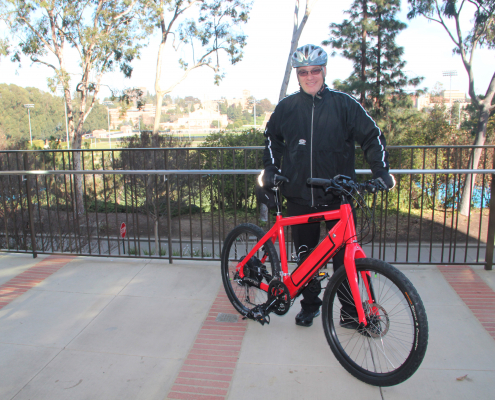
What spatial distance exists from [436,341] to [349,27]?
A: 18.3 metres

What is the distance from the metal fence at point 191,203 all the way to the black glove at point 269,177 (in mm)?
840

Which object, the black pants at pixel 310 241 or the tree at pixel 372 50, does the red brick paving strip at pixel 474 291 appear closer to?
the black pants at pixel 310 241

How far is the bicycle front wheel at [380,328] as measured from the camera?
1.95m

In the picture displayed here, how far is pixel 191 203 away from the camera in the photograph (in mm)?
7270

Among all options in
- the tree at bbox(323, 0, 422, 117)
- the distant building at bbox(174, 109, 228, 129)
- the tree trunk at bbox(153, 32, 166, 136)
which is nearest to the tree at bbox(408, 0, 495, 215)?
the tree at bbox(323, 0, 422, 117)

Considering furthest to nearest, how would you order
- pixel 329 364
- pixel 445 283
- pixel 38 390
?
pixel 445 283 < pixel 329 364 < pixel 38 390

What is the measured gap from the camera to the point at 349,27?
18.2 metres

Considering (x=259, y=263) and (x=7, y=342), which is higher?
(x=259, y=263)

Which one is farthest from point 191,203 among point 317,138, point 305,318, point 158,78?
point 158,78

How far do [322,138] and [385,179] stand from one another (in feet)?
1.64

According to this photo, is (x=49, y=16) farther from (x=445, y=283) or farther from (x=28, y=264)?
(x=445, y=283)

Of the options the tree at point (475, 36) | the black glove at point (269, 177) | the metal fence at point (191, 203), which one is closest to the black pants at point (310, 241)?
the black glove at point (269, 177)

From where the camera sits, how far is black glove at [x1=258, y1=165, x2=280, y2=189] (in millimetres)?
2611

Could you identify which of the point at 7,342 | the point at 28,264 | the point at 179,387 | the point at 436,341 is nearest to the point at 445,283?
the point at 436,341
